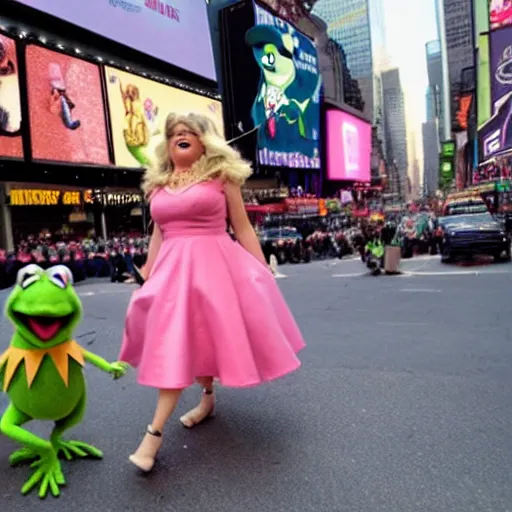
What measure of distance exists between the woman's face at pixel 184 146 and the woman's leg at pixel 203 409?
124 cm

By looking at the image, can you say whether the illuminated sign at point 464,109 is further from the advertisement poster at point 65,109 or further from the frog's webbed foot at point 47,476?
the frog's webbed foot at point 47,476

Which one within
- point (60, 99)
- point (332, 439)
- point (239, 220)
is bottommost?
point (332, 439)

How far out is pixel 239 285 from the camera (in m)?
2.65

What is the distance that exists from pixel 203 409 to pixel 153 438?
27.3 inches

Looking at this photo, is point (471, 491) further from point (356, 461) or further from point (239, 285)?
point (239, 285)

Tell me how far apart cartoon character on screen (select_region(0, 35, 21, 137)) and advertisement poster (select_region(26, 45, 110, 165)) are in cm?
58

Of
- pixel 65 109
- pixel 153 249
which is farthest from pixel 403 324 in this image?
pixel 65 109

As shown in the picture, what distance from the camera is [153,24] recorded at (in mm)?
28984

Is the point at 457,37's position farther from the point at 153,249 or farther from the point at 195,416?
the point at 195,416

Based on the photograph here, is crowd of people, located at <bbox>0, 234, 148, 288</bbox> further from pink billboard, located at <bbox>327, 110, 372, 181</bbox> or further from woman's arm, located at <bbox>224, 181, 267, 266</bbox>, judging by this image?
pink billboard, located at <bbox>327, 110, 372, 181</bbox>

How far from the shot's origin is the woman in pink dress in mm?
2475

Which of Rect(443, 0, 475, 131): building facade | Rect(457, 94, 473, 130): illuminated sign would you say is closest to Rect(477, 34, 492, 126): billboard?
Rect(457, 94, 473, 130): illuminated sign

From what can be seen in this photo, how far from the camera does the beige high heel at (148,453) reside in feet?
7.88

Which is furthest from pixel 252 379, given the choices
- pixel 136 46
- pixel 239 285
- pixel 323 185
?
pixel 323 185
